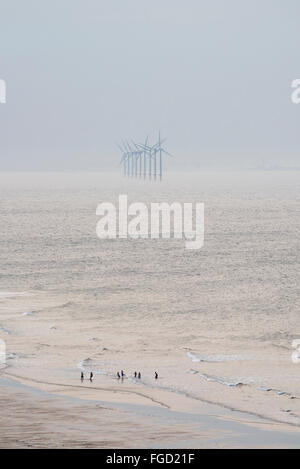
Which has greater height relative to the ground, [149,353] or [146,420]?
[149,353]

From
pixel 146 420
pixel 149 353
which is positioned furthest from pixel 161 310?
pixel 146 420

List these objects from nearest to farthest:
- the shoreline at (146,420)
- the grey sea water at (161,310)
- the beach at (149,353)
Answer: the shoreline at (146,420), the beach at (149,353), the grey sea water at (161,310)

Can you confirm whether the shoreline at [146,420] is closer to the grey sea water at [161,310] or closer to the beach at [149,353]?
the beach at [149,353]

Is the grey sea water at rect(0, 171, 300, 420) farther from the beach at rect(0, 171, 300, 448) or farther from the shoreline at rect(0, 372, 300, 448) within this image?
the shoreline at rect(0, 372, 300, 448)

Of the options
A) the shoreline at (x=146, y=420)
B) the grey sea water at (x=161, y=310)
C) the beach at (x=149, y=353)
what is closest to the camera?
the shoreline at (x=146, y=420)

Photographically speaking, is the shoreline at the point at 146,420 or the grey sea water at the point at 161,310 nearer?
the shoreline at the point at 146,420

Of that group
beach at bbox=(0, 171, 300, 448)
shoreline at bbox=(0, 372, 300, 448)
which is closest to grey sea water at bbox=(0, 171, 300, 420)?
beach at bbox=(0, 171, 300, 448)

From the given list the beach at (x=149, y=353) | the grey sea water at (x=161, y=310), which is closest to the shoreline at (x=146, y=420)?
the beach at (x=149, y=353)

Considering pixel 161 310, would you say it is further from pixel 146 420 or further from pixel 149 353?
pixel 146 420
